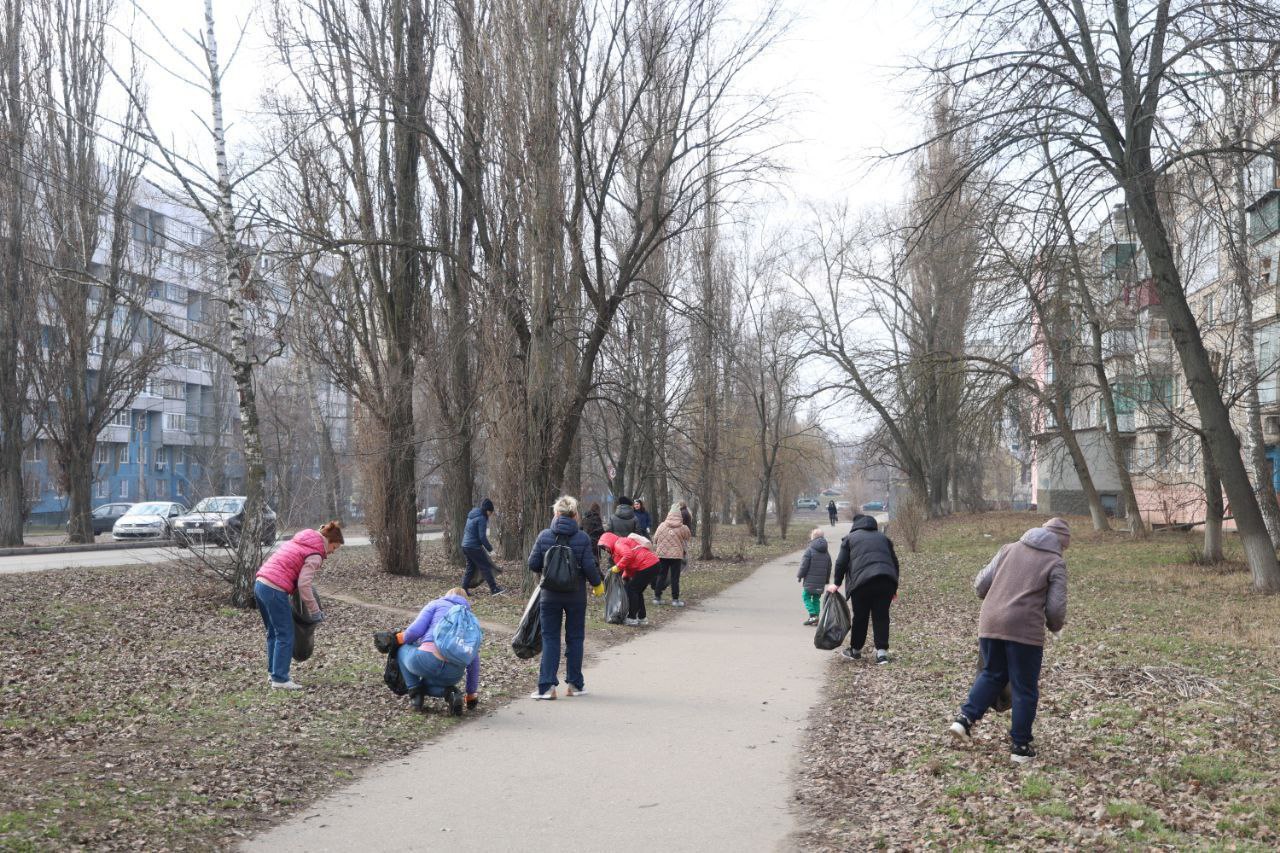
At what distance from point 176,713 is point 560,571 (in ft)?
11.0

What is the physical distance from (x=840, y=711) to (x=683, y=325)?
23.5 meters

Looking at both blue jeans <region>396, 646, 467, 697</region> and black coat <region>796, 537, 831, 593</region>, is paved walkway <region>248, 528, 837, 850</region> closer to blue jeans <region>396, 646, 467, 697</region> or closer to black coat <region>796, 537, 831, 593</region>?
blue jeans <region>396, 646, 467, 697</region>

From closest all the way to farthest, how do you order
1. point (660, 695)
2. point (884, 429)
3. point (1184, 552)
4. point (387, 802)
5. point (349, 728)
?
point (387, 802), point (349, 728), point (660, 695), point (1184, 552), point (884, 429)

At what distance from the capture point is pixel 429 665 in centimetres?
923

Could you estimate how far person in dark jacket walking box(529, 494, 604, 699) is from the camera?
33.4 ft

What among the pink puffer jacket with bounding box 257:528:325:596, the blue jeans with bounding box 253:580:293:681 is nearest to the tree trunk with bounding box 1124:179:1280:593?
the pink puffer jacket with bounding box 257:528:325:596

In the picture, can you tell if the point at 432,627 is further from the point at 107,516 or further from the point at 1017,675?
the point at 107,516

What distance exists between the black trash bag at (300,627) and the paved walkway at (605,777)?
201 centimetres

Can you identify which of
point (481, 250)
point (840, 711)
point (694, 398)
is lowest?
point (840, 711)

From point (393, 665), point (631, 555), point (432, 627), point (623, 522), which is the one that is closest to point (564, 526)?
point (432, 627)

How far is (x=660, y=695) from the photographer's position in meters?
10.5

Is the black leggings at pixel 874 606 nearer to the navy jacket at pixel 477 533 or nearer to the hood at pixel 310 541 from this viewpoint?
the hood at pixel 310 541

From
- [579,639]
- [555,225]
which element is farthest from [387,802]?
[555,225]

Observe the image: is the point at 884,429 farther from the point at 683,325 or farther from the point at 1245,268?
the point at 1245,268
